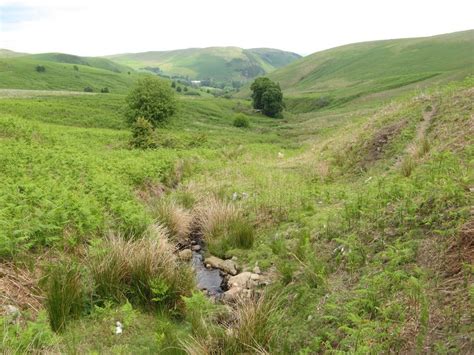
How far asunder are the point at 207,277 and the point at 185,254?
950 millimetres

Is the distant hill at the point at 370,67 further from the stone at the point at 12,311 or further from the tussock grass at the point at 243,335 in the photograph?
the stone at the point at 12,311

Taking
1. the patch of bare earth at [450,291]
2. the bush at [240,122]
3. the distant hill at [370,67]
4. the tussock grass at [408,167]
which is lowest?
the bush at [240,122]

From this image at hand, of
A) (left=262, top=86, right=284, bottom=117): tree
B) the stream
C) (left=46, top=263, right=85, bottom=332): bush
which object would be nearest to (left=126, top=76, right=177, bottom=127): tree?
the stream

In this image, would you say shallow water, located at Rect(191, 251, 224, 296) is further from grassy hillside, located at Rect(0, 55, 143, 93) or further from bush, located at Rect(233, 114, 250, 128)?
grassy hillside, located at Rect(0, 55, 143, 93)

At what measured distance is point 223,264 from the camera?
866cm

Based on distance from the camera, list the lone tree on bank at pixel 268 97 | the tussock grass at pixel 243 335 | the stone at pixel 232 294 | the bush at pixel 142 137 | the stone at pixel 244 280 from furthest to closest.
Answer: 1. the lone tree on bank at pixel 268 97
2. the bush at pixel 142 137
3. the stone at pixel 244 280
4. the stone at pixel 232 294
5. the tussock grass at pixel 243 335

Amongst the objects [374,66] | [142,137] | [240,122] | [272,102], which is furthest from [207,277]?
[374,66]

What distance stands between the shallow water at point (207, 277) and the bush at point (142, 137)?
64.3 feet

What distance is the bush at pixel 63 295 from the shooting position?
5363 mm

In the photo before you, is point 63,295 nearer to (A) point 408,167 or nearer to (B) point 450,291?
(B) point 450,291

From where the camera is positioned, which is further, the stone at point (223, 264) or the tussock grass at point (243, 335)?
the stone at point (223, 264)

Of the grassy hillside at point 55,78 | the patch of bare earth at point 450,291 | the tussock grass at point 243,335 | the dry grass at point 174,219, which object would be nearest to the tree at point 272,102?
the grassy hillside at point 55,78

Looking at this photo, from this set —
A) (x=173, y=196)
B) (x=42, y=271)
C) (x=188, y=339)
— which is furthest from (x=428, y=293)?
(x=173, y=196)

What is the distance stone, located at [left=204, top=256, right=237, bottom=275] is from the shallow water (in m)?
0.11
